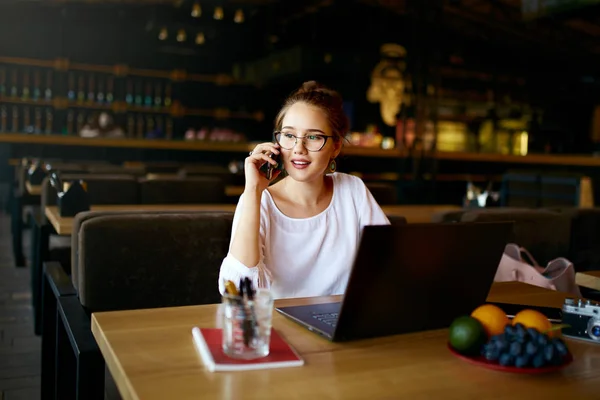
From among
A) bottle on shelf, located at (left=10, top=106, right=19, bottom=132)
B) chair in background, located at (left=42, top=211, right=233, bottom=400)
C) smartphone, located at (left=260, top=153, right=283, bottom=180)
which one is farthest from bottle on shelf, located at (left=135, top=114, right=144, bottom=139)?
smartphone, located at (left=260, top=153, right=283, bottom=180)

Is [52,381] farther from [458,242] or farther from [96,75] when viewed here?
[96,75]

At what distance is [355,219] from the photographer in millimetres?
1798

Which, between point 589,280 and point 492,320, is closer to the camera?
point 492,320


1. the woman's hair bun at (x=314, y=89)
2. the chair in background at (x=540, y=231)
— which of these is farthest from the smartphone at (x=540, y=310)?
the chair in background at (x=540, y=231)

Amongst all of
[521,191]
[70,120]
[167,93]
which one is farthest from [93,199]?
[167,93]

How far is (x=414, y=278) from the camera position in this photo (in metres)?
1.14

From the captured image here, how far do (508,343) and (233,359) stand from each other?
44cm

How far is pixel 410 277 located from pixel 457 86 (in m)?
12.6

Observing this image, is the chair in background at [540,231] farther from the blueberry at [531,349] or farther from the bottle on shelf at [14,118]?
the bottle on shelf at [14,118]

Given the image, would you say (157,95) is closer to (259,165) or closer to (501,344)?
(259,165)

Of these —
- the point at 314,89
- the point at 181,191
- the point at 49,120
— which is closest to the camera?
the point at 314,89

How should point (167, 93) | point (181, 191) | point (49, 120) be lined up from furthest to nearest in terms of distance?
point (167, 93)
point (49, 120)
point (181, 191)

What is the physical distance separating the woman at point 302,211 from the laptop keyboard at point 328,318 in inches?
11.6

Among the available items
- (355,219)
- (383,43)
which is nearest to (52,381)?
(355,219)
